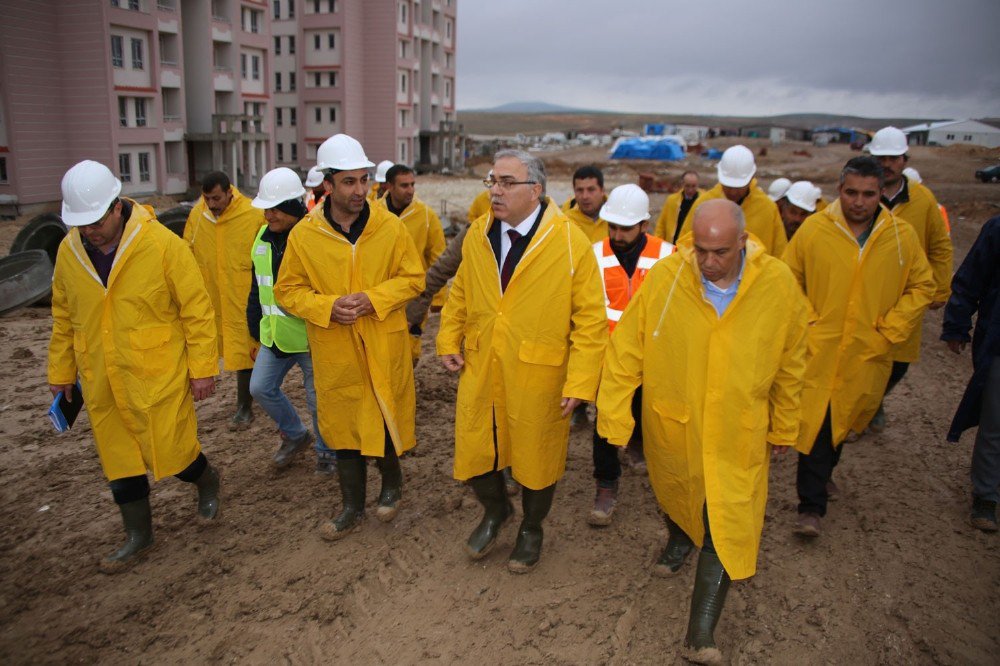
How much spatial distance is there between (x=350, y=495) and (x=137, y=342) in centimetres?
159

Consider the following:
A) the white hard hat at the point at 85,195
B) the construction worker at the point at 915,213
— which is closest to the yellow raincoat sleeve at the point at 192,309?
the white hard hat at the point at 85,195

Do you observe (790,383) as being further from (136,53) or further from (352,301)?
(136,53)

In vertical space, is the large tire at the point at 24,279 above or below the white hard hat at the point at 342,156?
below

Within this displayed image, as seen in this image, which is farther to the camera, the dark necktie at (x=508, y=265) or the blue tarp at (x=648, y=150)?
the blue tarp at (x=648, y=150)

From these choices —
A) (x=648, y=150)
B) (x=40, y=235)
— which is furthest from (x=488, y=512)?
(x=648, y=150)

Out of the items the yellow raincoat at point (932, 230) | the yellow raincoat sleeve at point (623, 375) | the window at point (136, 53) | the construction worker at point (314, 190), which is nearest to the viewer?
the yellow raincoat sleeve at point (623, 375)

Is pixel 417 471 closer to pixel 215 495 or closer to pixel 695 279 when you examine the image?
pixel 215 495

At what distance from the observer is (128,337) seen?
13.2ft

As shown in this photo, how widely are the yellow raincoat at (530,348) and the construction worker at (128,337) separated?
1588mm

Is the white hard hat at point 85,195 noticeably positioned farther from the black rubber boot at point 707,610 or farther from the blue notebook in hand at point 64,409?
the black rubber boot at point 707,610

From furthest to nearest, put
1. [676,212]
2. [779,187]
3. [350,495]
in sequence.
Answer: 1. [779,187]
2. [676,212]
3. [350,495]

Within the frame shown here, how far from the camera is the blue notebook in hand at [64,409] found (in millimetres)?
4242

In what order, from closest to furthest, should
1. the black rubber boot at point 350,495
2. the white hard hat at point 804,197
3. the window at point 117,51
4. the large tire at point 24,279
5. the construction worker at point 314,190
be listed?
the black rubber boot at point 350,495, the white hard hat at point 804,197, the construction worker at point 314,190, the large tire at point 24,279, the window at point 117,51

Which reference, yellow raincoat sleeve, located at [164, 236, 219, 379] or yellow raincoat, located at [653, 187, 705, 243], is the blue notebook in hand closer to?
yellow raincoat sleeve, located at [164, 236, 219, 379]
